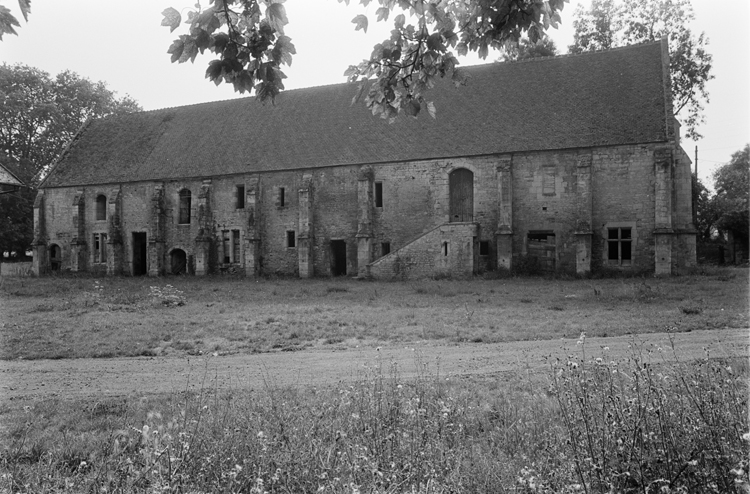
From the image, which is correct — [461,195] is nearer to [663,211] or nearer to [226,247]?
[663,211]

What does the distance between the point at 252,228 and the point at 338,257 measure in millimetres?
5747

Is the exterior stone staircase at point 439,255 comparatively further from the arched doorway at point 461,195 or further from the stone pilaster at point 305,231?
the stone pilaster at point 305,231

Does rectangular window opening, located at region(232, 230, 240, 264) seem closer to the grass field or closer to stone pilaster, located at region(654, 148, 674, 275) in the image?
the grass field

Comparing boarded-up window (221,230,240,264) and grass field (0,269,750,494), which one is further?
boarded-up window (221,230,240,264)

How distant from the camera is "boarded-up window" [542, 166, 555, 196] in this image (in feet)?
96.1

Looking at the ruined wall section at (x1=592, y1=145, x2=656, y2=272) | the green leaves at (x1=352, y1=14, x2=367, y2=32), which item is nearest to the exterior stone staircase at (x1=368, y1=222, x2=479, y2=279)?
the ruined wall section at (x1=592, y1=145, x2=656, y2=272)

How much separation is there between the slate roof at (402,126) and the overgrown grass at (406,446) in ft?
82.3

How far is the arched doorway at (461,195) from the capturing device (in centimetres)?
3108

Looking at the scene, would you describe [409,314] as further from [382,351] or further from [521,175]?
[521,175]

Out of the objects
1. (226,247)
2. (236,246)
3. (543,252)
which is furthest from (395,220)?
(226,247)

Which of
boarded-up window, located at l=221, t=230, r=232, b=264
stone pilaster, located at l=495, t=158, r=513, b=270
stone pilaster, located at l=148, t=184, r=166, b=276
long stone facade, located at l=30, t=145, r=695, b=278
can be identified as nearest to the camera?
long stone facade, located at l=30, t=145, r=695, b=278

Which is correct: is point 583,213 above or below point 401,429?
above

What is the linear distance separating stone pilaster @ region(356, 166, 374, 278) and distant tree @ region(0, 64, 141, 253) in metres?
35.2

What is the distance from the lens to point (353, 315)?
16141 mm
